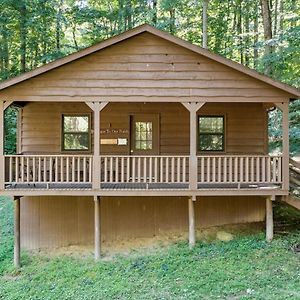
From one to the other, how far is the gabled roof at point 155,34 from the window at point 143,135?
3.06 m

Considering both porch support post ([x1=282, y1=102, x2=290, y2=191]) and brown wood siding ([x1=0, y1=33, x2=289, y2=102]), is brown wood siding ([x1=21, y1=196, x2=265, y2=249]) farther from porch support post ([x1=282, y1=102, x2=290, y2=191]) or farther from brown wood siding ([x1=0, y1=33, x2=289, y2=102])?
brown wood siding ([x1=0, y1=33, x2=289, y2=102])

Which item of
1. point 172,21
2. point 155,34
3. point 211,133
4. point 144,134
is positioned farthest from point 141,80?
point 172,21

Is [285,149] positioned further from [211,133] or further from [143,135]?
[143,135]

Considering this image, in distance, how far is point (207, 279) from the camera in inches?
352

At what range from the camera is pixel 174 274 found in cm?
940

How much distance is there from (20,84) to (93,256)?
545 centimetres

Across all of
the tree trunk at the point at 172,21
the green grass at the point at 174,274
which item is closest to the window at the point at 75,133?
the green grass at the point at 174,274

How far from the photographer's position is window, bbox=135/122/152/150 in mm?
12430

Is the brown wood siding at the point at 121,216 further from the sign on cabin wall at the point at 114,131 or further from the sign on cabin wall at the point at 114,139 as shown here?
the sign on cabin wall at the point at 114,131

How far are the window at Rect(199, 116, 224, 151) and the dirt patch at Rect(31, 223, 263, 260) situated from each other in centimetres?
265

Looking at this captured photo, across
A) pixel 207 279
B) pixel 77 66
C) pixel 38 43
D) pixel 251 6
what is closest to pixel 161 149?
pixel 77 66

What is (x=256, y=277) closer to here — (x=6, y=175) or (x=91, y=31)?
(x=6, y=175)

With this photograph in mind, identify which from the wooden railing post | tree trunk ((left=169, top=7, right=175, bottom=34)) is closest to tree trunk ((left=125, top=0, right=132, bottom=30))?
tree trunk ((left=169, top=7, right=175, bottom=34))

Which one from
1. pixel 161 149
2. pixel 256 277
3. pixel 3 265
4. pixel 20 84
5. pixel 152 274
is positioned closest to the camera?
pixel 256 277
